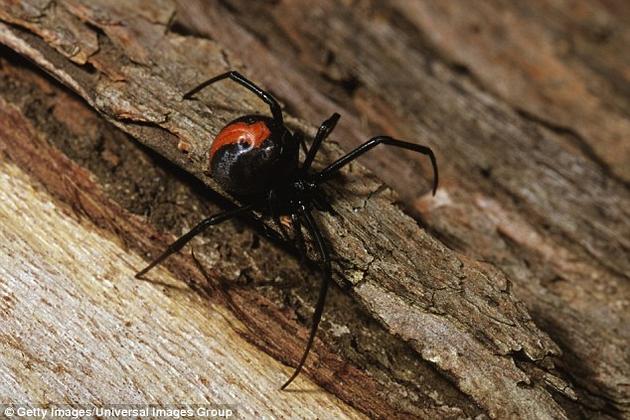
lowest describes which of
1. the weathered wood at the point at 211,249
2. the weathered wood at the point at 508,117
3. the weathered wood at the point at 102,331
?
the weathered wood at the point at 102,331

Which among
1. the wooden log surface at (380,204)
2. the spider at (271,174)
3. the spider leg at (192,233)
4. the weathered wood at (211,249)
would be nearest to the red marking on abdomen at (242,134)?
the spider at (271,174)

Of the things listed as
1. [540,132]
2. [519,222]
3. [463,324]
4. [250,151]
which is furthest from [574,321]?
[250,151]

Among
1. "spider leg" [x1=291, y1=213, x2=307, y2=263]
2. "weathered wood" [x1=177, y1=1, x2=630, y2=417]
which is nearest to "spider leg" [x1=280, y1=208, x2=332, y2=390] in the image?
"spider leg" [x1=291, y1=213, x2=307, y2=263]

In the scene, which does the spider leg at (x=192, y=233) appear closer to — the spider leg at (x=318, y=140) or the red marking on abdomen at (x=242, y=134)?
the red marking on abdomen at (x=242, y=134)

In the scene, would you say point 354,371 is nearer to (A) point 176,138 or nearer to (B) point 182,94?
(A) point 176,138

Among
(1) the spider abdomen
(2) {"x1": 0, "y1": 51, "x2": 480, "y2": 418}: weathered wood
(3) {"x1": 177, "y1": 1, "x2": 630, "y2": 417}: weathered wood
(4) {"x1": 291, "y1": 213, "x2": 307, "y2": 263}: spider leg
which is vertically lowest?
(2) {"x1": 0, "y1": 51, "x2": 480, "y2": 418}: weathered wood

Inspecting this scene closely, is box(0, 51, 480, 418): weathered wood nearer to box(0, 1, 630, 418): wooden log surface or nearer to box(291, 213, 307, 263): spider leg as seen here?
box(0, 1, 630, 418): wooden log surface

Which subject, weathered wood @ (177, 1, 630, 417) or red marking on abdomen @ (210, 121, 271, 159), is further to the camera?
weathered wood @ (177, 1, 630, 417)

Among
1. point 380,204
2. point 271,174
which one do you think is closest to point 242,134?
point 271,174
